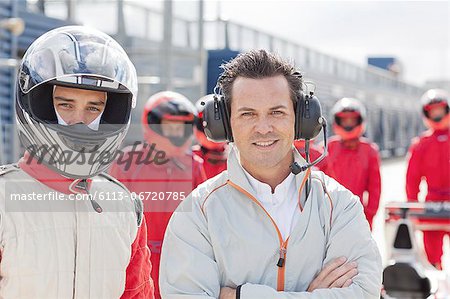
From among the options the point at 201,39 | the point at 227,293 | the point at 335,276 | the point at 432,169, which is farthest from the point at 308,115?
the point at 201,39

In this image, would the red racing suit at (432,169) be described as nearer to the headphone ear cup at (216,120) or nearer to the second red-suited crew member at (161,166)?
the second red-suited crew member at (161,166)

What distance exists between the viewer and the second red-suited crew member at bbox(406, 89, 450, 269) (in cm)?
713

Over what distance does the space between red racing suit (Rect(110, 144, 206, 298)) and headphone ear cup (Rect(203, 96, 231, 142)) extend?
5.01ft

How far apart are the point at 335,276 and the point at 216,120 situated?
2.21ft

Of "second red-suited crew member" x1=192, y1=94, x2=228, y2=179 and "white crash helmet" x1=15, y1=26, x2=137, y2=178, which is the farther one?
"second red-suited crew member" x1=192, y1=94, x2=228, y2=179

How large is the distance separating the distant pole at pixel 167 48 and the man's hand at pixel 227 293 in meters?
6.97

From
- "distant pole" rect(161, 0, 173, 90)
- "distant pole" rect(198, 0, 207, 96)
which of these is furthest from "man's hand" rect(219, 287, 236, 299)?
"distant pole" rect(198, 0, 207, 96)

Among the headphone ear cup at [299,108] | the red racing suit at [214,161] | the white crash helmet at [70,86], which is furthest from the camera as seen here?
the red racing suit at [214,161]

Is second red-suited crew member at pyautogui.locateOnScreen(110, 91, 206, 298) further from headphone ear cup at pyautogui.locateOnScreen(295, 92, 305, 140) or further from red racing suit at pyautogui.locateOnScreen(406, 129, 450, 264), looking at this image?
red racing suit at pyautogui.locateOnScreen(406, 129, 450, 264)

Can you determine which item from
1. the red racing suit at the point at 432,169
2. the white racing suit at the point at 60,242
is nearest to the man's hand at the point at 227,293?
the white racing suit at the point at 60,242

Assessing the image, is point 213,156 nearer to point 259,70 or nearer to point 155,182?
point 155,182

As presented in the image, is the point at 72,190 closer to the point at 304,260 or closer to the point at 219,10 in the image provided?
the point at 304,260

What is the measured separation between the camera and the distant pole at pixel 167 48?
29.3 feet

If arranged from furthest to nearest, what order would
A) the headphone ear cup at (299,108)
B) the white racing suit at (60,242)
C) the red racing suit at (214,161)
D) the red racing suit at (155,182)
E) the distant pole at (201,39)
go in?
the distant pole at (201,39) → the red racing suit at (214,161) → the red racing suit at (155,182) → the headphone ear cup at (299,108) → the white racing suit at (60,242)
